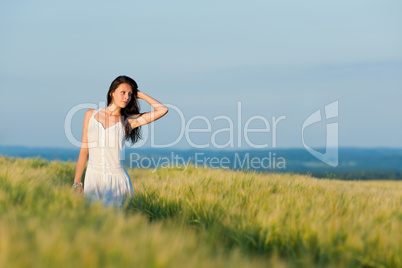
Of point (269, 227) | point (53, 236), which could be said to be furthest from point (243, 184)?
point (53, 236)

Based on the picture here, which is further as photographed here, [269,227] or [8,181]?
[8,181]

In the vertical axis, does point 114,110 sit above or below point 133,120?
above

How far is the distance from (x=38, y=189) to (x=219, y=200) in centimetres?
188

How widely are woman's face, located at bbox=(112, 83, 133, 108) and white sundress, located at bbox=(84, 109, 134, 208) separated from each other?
32 centimetres

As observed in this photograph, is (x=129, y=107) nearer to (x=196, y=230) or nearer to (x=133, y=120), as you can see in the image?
(x=133, y=120)

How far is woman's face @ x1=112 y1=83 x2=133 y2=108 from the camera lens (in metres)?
5.10

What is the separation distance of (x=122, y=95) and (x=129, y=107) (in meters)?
0.37

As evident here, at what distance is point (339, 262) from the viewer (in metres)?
3.14

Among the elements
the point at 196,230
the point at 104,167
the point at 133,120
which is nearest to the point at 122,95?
the point at 133,120

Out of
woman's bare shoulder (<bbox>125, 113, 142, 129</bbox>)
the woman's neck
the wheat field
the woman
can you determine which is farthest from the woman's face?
the wheat field

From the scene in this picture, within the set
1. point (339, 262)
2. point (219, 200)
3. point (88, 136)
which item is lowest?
point (339, 262)

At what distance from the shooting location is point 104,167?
197 inches

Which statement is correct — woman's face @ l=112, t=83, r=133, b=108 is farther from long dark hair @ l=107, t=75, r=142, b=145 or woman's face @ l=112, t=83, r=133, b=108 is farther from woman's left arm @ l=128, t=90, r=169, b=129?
woman's left arm @ l=128, t=90, r=169, b=129

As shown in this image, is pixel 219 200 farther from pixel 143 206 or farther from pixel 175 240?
pixel 175 240
